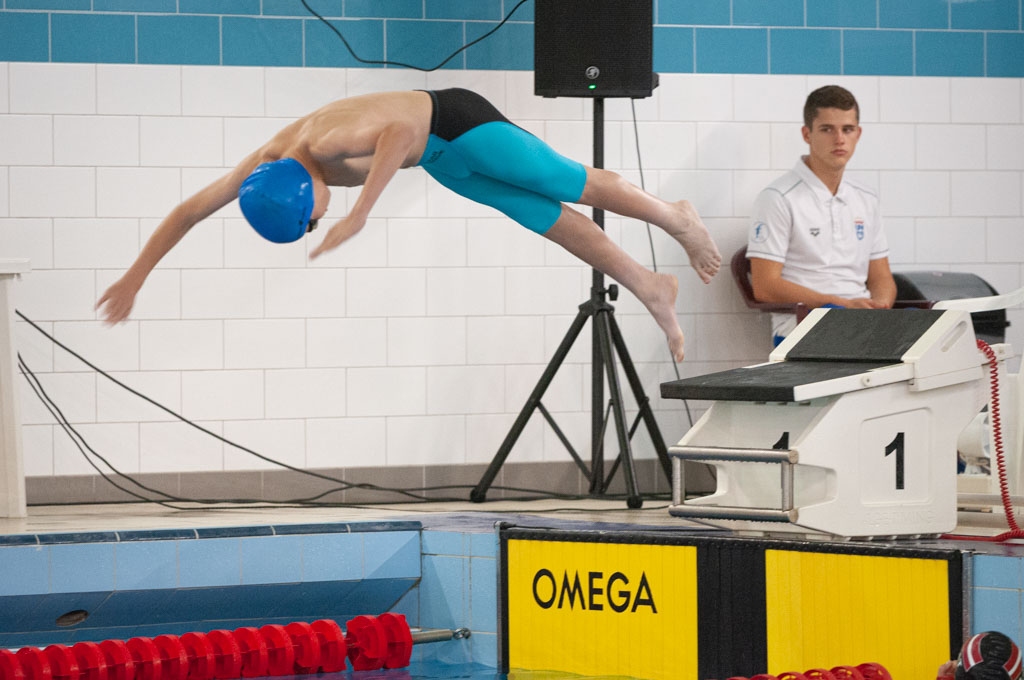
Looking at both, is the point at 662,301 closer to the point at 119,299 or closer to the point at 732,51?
the point at 119,299

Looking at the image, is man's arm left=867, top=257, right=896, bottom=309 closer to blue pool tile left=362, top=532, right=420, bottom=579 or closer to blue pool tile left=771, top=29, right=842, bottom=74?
blue pool tile left=771, top=29, right=842, bottom=74

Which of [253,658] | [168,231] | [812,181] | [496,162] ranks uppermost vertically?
[812,181]

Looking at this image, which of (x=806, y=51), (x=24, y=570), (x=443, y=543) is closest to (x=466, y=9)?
(x=806, y=51)

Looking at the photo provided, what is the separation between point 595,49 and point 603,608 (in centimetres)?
238

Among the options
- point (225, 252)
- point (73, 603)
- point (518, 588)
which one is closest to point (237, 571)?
point (73, 603)

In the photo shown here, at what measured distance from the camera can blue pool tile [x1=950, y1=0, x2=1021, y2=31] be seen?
6.53 meters

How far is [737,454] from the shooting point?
3695mm

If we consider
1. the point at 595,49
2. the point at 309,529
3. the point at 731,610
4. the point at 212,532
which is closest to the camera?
the point at 731,610

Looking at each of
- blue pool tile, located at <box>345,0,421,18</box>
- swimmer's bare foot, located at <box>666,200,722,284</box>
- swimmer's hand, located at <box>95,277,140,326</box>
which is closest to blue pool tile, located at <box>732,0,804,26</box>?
blue pool tile, located at <box>345,0,421,18</box>

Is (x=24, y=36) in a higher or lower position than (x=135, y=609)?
higher

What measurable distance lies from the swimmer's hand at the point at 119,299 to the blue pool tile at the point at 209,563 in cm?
79

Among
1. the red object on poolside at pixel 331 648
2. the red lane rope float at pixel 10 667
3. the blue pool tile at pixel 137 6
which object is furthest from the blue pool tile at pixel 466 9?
the red lane rope float at pixel 10 667

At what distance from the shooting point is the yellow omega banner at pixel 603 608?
13.1ft

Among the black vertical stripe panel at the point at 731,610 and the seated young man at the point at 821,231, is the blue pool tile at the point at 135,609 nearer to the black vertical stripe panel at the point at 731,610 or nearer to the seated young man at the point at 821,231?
the black vertical stripe panel at the point at 731,610
